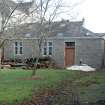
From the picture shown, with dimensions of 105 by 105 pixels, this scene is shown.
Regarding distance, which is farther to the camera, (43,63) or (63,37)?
(63,37)

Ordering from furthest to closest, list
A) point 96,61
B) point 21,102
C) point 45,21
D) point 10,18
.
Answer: point 96,61 < point 45,21 < point 10,18 < point 21,102

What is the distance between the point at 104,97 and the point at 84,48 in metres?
24.1

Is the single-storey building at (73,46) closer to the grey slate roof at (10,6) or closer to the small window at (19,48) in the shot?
the small window at (19,48)

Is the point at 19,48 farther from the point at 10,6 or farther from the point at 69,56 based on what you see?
the point at 10,6

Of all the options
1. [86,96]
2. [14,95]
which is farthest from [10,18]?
[86,96]

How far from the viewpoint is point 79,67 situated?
33344 mm

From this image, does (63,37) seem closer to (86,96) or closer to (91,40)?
(91,40)

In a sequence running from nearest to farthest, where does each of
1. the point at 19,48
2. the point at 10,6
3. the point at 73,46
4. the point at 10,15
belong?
the point at 10,15 → the point at 10,6 → the point at 73,46 → the point at 19,48

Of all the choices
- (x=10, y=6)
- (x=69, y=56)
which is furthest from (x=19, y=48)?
(x=10, y=6)

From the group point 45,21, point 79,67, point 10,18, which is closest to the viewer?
point 10,18

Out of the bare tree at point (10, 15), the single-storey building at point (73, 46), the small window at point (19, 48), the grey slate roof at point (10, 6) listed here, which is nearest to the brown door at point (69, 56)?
the single-storey building at point (73, 46)

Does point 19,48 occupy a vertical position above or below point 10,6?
below

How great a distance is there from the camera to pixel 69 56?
37.3 metres

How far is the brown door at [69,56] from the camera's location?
36941mm
